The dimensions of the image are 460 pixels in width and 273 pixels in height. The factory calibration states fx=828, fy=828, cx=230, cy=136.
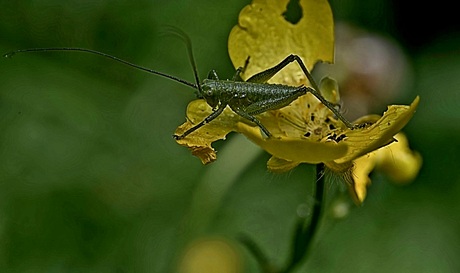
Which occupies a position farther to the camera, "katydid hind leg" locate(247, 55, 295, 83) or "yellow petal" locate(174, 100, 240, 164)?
"katydid hind leg" locate(247, 55, 295, 83)

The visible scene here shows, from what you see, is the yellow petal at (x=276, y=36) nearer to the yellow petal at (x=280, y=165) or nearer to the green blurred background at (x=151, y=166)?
the yellow petal at (x=280, y=165)

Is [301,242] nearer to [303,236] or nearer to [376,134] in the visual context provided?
[303,236]

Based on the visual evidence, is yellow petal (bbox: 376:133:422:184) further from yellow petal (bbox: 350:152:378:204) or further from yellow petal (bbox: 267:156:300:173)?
yellow petal (bbox: 267:156:300:173)

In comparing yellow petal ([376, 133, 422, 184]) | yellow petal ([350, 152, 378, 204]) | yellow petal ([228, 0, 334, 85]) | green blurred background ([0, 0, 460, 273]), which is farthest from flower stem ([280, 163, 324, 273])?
green blurred background ([0, 0, 460, 273])

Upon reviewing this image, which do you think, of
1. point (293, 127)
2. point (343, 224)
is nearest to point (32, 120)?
point (343, 224)

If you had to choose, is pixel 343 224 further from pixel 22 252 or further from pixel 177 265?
pixel 22 252

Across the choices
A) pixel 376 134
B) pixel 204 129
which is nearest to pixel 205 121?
pixel 204 129
